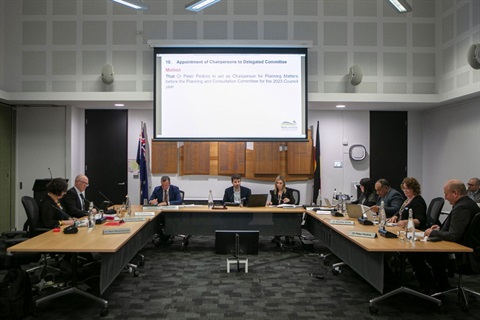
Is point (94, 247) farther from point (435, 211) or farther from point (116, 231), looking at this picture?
point (435, 211)

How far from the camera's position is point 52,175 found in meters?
7.26

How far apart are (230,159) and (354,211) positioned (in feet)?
10.9

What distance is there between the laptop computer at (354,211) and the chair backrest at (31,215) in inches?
147

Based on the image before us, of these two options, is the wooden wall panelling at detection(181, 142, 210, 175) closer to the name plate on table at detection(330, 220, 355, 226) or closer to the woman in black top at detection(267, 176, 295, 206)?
the woman in black top at detection(267, 176, 295, 206)

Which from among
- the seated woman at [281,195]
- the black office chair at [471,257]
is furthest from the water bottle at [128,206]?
the black office chair at [471,257]

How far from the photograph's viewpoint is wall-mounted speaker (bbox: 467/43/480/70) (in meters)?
5.61

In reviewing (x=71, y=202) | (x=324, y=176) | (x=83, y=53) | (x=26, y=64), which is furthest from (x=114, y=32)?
(x=324, y=176)

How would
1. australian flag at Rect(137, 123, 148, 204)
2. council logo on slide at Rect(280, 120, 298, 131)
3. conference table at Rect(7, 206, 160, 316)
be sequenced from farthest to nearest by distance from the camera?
australian flag at Rect(137, 123, 148, 204) < council logo on slide at Rect(280, 120, 298, 131) < conference table at Rect(7, 206, 160, 316)

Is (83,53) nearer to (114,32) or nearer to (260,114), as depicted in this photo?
(114,32)

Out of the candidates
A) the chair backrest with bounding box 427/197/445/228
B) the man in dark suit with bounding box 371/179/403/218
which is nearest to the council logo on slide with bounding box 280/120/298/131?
the man in dark suit with bounding box 371/179/403/218

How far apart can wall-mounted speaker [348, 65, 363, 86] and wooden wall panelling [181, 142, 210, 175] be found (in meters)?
3.01

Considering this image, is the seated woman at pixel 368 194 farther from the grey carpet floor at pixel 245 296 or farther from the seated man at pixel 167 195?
the seated man at pixel 167 195

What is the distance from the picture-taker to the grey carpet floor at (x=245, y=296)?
3.37 m

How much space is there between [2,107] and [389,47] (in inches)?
281
